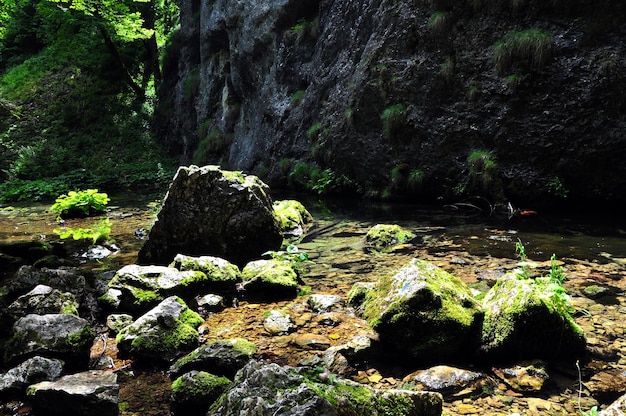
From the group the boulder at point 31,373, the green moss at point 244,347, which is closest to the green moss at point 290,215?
the green moss at point 244,347

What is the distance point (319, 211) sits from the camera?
11930 millimetres

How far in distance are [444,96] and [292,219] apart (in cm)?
549

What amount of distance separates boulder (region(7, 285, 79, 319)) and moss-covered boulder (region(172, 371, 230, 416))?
2152mm

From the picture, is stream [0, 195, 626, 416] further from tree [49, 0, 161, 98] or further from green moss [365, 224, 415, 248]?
tree [49, 0, 161, 98]

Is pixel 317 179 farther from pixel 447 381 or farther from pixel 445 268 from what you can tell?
pixel 447 381

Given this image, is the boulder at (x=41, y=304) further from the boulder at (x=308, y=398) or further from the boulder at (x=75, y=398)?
the boulder at (x=308, y=398)

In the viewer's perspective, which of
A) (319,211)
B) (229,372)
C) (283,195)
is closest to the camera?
(229,372)

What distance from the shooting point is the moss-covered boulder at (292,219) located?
9.16 metres

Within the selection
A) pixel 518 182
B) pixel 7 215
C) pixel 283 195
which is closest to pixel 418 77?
pixel 518 182

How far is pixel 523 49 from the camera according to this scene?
10.1 meters

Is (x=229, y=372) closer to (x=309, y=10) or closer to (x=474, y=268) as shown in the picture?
(x=474, y=268)

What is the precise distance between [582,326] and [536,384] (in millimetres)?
1216

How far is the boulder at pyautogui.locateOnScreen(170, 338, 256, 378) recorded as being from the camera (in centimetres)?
341

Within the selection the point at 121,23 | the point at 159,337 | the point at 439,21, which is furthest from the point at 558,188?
the point at 121,23
